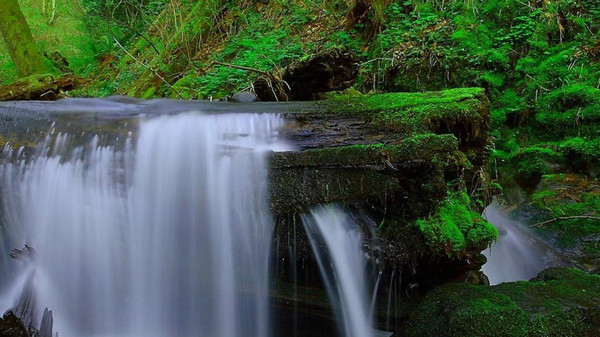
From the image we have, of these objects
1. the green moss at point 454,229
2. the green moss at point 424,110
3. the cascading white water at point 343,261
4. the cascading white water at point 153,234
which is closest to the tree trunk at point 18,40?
the cascading white water at point 153,234

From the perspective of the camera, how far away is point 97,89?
36.3ft

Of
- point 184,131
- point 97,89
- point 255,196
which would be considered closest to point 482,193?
point 255,196

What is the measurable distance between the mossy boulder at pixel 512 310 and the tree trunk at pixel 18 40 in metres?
8.68

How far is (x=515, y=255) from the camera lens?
430 centimetres

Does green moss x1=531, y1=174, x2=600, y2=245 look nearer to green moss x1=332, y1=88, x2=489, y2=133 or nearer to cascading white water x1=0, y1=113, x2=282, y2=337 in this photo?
green moss x1=332, y1=88, x2=489, y2=133

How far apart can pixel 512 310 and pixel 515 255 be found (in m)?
1.96

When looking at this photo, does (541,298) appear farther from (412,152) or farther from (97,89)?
(97,89)

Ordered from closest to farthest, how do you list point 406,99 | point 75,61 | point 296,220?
point 296,220 → point 406,99 → point 75,61

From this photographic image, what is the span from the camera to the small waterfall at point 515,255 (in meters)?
4.13

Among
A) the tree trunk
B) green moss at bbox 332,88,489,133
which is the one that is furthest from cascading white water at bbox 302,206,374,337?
the tree trunk

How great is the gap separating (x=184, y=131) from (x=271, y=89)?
218cm

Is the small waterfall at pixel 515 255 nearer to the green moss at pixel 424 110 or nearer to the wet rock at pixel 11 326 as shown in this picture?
the green moss at pixel 424 110

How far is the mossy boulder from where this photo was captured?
2.49 metres

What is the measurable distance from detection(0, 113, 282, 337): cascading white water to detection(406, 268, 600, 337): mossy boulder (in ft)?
4.09
